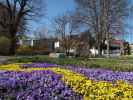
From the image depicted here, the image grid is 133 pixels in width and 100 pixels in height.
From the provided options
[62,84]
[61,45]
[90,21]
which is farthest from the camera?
[61,45]

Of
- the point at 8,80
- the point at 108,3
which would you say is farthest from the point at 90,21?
Result: the point at 8,80

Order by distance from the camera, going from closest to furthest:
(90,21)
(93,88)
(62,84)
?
(93,88)
(62,84)
(90,21)

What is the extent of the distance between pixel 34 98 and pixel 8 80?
165 centimetres

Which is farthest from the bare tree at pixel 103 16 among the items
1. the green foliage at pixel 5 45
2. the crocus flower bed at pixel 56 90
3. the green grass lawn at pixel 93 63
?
the crocus flower bed at pixel 56 90

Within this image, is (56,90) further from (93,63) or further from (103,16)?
(103,16)

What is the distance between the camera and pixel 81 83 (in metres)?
7.57

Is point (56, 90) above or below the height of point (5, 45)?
below

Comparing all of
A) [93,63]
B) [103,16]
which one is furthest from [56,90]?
[103,16]

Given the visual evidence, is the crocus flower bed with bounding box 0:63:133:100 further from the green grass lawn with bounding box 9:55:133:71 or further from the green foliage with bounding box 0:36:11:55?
the green foliage with bounding box 0:36:11:55

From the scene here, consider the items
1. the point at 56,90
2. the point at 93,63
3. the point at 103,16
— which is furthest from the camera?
the point at 103,16

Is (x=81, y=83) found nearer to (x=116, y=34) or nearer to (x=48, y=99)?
(x=48, y=99)

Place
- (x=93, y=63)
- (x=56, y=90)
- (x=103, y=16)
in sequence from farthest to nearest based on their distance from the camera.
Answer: (x=103, y=16) → (x=93, y=63) → (x=56, y=90)

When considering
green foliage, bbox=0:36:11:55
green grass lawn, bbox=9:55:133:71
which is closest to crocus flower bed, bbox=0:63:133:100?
green grass lawn, bbox=9:55:133:71

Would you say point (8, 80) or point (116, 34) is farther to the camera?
point (116, 34)
